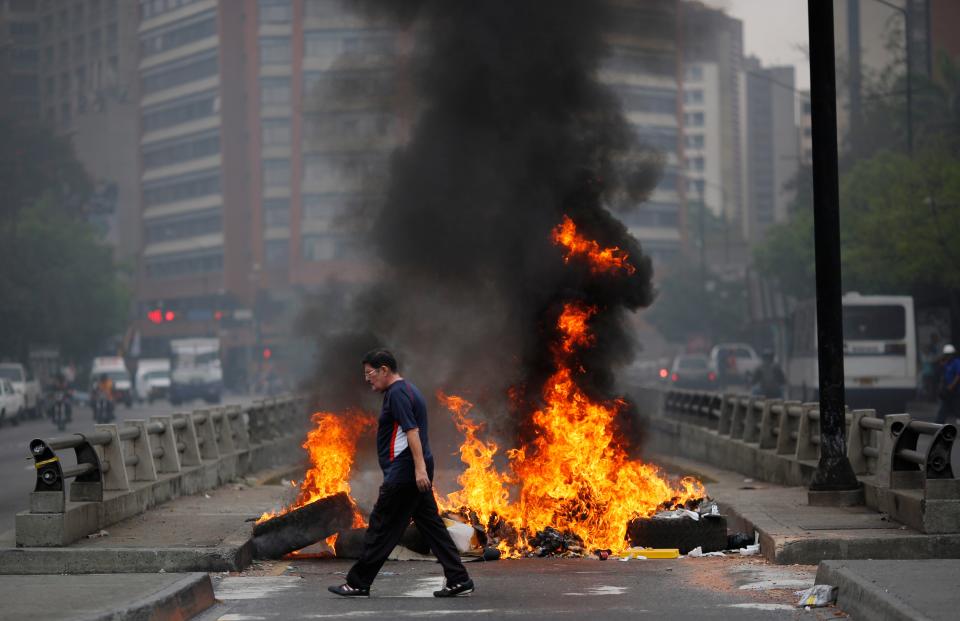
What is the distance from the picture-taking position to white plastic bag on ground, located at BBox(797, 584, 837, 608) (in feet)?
26.6

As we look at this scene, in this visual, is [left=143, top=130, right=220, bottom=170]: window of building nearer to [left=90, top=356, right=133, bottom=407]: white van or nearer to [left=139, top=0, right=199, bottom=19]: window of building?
[left=139, top=0, right=199, bottom=19]: window of building

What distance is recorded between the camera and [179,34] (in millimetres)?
103000

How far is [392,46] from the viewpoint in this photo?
803 inches

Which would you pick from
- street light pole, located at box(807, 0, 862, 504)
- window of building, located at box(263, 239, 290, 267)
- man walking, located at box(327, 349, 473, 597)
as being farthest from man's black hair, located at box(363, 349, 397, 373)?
window of building, located at box(263, 239, 290, 267)

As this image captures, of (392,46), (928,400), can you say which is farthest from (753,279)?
(392,46)

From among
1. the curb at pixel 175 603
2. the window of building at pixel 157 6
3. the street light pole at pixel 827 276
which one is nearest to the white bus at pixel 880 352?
the street light pole at pixel 827 276

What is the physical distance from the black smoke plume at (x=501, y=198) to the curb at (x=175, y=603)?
4555 millimetres

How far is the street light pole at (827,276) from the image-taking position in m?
12.4

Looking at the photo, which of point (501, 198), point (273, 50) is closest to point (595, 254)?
point (501, 198)

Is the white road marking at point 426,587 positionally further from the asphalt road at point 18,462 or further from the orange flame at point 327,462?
the asphalt road at point 18,462

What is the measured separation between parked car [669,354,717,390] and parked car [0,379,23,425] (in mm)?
23168

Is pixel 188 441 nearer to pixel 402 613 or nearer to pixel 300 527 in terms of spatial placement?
pixel 300 527

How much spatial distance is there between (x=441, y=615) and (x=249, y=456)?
13.0m

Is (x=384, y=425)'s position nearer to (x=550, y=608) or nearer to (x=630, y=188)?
(x=550, y=608)
